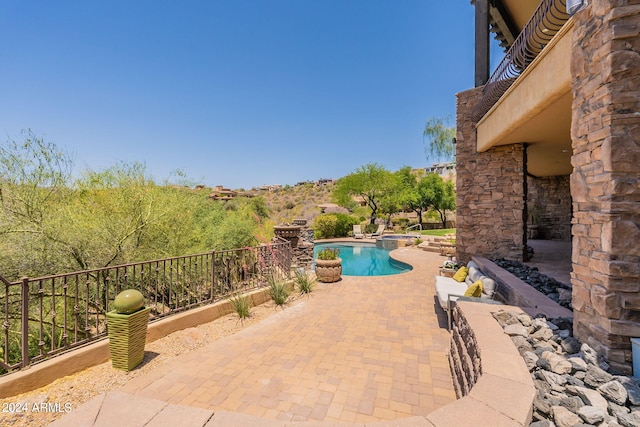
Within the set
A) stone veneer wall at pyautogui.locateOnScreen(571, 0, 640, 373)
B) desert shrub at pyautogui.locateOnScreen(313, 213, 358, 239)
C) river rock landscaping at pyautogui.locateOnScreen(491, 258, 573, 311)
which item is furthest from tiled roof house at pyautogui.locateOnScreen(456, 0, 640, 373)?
desert shrub at pyautogui.locateOnScreen(313, 213, 358, 239)

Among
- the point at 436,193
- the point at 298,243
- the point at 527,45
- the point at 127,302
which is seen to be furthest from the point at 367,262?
the point at 436,193

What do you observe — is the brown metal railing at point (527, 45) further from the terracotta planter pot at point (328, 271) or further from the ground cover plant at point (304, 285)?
the ground cover plant at point (304, 285)

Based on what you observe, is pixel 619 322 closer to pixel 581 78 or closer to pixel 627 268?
pixel 627 268

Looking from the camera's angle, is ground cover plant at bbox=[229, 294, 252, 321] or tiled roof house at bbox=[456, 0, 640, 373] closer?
tiled roof house at bbox=[456, 0, 640, 373]

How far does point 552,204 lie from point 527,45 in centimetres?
1048

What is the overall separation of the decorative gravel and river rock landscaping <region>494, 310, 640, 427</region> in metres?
3.94

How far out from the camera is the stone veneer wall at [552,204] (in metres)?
11.5

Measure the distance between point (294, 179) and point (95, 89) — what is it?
4242 centimetres

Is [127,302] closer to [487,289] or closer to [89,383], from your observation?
[89,383]

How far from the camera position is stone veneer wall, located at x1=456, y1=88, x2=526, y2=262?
21.8 feet

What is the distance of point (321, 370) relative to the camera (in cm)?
319

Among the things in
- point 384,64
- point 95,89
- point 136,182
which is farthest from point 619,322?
point 384,64

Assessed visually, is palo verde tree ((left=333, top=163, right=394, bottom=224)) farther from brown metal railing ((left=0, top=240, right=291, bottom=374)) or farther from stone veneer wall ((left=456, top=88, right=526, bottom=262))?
brown metal railing ((left=0, top=240, right=291, bottom=374))

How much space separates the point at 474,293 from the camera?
4.06m
